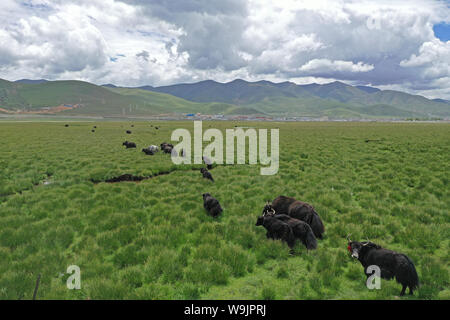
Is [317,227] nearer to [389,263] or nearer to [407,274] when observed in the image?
[389,263]

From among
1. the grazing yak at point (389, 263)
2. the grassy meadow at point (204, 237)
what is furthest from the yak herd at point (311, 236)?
→ the grassy meadow at point (204, 237)

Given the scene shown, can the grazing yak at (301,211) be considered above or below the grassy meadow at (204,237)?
above

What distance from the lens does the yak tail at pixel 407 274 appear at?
5160 mm

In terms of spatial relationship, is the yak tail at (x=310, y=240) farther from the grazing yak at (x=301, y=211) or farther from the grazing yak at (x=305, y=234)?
the grazing yak at (x=301, y=211)

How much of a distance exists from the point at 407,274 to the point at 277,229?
3258 millimetres

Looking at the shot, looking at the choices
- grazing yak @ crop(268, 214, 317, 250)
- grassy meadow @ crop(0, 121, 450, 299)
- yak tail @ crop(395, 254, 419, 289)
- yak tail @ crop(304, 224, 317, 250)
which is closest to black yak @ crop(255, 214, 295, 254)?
grazing yak @ crop(268, 214, 317, 250)

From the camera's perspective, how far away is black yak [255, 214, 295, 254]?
23.3 feet

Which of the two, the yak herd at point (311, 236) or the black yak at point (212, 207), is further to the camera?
the black yak at point (212, 207)

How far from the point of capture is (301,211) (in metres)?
8.20

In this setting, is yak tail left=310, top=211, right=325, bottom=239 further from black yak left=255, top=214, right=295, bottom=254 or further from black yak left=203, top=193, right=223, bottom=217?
black yak left=203, top=193, right=223, bottom=217

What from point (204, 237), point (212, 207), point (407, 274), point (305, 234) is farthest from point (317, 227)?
point (212, 207)
